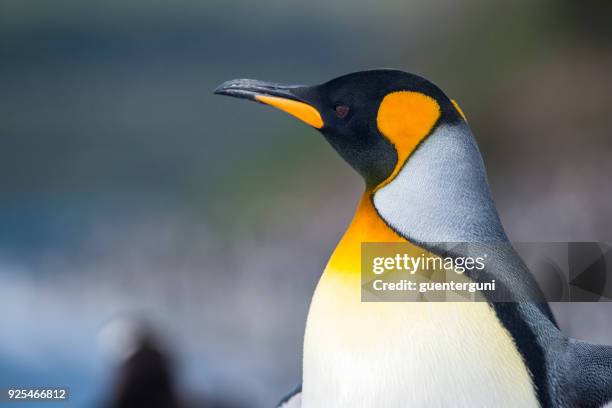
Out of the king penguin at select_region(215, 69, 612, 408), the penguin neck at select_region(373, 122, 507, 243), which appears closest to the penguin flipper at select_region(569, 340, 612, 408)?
the king penguin at select_region(215, 69, 612, 408)

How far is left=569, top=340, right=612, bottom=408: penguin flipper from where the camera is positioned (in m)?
0.81

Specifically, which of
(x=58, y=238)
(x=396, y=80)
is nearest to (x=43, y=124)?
(x=58, y=238)

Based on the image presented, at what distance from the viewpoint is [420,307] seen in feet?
2.71

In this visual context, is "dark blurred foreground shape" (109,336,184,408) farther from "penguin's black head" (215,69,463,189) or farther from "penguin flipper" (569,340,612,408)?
"penguin flipper" (569,340,612,408)

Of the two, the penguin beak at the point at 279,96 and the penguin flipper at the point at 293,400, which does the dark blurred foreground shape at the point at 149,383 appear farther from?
the penguin beak at the point at 279,96

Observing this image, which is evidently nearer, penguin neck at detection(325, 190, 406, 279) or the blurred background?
penguin neck at detection(325, 190, 406, 279)

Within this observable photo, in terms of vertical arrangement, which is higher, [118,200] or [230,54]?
[230,54]

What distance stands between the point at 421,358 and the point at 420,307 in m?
0.05

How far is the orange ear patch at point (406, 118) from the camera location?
0.86m

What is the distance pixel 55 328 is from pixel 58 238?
16cm

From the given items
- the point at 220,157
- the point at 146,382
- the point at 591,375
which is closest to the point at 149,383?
the point at 146,382

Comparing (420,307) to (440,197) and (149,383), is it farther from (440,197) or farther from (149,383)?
(149,383)

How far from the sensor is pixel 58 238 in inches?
53.6

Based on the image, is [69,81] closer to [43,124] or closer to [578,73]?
[43,124]
